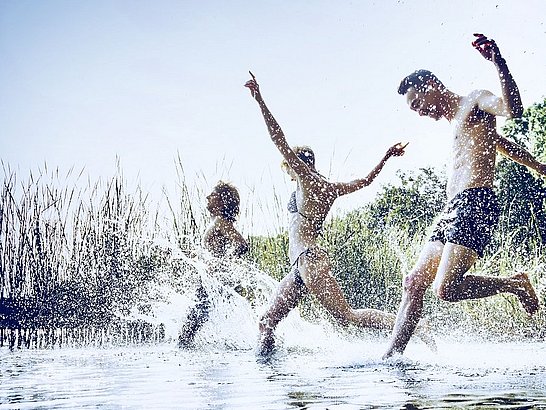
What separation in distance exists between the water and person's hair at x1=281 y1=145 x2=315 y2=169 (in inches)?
31.1

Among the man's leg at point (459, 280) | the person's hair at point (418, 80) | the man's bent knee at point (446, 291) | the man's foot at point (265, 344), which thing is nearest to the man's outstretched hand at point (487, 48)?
the person's hair at point (418, 80)

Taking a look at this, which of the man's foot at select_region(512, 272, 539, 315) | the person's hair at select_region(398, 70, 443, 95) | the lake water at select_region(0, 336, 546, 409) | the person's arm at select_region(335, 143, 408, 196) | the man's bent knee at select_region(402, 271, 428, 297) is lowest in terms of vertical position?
the lake water at select_region(0, 336, 546, 409)

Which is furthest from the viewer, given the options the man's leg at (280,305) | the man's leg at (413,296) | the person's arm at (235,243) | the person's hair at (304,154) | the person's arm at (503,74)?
the person's arm at (235,243)

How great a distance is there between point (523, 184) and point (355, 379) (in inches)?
480

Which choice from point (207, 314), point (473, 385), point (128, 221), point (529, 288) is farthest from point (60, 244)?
point (473, 385)

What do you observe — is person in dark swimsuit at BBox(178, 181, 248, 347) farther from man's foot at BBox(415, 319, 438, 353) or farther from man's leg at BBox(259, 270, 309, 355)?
man's foot at BBox(415, 319, 438, 353)

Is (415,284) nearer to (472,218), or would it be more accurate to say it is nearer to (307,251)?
(472,218)

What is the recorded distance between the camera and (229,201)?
368 cm

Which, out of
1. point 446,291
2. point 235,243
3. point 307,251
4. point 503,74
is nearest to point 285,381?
point 446,291

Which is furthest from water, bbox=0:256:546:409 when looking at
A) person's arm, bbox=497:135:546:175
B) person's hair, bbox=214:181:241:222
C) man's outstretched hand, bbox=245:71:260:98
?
man's outstretched hand, bbox=245:71:260:98

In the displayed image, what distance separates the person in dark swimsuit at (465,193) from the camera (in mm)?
2256

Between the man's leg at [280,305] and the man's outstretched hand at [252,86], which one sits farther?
the man's leg at [280,305]

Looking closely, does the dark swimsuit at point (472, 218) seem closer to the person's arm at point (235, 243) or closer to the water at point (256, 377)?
the water at point (256, 377)

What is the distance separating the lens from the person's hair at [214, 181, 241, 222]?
368cm
